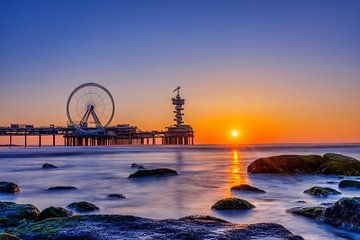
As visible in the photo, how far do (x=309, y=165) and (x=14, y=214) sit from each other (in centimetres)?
1823

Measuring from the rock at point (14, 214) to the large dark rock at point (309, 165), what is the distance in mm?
16666

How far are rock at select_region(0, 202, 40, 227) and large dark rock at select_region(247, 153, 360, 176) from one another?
1667 cm

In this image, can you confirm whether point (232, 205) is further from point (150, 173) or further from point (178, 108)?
point (178, 108)

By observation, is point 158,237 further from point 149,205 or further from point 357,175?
point 357,175

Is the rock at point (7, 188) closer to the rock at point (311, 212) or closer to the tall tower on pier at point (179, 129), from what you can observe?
the rock at point (311, 212)

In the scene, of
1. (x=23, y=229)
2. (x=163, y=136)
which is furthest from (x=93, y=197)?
(x=163, y=136)

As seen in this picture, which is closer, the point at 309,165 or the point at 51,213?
the point at 51,213

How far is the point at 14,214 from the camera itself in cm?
885

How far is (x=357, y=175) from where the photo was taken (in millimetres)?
21047

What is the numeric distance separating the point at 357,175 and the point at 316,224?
1393cm

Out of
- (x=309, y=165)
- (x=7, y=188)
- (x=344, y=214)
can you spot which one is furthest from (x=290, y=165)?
(x=7, y=188)

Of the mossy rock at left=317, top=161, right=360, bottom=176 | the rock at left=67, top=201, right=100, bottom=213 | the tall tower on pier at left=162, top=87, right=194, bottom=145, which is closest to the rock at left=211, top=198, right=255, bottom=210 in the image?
the rock at left=67, top=201, right=100, bottom=213

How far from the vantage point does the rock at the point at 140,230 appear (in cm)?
604

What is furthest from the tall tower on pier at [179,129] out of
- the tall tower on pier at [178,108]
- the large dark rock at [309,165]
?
the large dark rock at [309,165]
